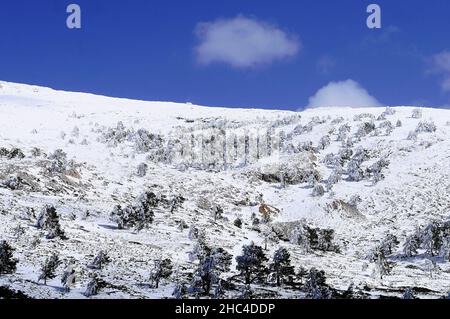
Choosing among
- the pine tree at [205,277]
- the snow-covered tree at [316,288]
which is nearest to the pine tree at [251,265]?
the pine tree at [205,277]

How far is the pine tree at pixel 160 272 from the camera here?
28219 millimetres

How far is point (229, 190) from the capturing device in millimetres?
55125

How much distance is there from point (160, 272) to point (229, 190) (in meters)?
27.0

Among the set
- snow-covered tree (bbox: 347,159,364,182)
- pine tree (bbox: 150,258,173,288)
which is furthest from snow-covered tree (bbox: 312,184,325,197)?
pine tree (bbox: 150,258,173,288)

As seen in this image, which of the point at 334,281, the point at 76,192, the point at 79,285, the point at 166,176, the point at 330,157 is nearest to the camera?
the point at 79,285

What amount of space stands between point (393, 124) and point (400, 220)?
30664mm

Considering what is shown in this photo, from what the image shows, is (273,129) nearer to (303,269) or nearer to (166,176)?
(166,176)

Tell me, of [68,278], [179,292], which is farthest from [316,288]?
[68,278]

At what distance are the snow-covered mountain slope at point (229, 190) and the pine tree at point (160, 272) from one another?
0.47 meters

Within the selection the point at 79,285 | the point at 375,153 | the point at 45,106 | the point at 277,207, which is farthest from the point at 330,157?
the point at 45,106

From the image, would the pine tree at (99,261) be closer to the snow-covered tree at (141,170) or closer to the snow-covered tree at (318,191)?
the snow-covered tree at (141,170)

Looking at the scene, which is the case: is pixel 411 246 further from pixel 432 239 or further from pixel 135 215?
pixel 135 215

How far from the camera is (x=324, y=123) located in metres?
80.5

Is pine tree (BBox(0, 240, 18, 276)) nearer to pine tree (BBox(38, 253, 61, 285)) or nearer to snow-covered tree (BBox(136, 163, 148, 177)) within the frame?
pine tree (BBox(38, 253, 61, 285))
